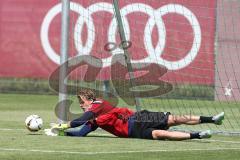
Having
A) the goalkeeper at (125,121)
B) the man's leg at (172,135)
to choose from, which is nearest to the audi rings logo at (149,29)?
the goalkeeper at (125,121)

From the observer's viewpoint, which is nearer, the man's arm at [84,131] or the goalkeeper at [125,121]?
the goalkeeper at [125,121]

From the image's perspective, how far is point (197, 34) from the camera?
25016mm

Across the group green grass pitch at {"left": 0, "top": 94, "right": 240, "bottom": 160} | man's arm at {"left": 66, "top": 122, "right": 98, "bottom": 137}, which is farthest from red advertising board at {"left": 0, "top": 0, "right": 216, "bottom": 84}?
man's arm at {"left": 66, "top": 122, "right": 98, "bottom": 137}

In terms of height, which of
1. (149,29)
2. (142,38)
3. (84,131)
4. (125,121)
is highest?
(149,29)

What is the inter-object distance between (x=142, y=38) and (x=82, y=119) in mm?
10115

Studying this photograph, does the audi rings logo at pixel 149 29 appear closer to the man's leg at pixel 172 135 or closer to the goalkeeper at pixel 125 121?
the goalkeeper at pixel 125 121

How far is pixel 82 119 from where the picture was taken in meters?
14.9

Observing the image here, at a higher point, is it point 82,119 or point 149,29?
point 149,29

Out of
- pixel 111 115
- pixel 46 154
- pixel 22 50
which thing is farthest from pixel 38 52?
pixel 46 154

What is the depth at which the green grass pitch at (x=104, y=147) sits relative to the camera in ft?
40.4

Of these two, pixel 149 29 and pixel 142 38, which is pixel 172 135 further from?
pixel 142 38

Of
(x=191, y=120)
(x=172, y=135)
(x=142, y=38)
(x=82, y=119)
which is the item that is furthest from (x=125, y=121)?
(x=142, y=38)

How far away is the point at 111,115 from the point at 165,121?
0.91 meters

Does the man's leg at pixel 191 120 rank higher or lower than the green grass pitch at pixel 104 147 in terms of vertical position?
higher
